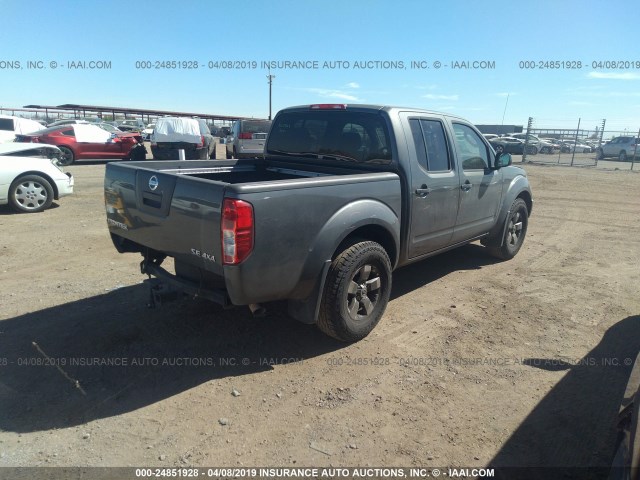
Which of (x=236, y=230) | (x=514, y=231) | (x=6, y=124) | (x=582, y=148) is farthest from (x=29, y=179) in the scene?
(x=582, y=148)

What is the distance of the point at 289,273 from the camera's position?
320 centimetres

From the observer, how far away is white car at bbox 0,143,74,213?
7980mm

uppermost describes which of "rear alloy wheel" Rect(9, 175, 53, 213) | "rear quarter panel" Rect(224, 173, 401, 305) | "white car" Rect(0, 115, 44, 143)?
"white car" Rect(0, 115, 44, 143)

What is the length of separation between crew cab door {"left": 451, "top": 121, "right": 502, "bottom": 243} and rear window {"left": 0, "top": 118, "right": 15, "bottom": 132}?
17857 mm

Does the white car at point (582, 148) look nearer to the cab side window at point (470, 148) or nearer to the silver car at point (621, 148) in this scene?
the silver car at point (621, 148)

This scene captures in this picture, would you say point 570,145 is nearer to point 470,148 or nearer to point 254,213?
point 470,148

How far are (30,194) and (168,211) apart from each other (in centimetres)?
660

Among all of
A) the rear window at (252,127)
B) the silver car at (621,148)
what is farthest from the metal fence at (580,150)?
the rear window at (252,127)

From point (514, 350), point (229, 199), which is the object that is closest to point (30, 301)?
point (229, 199)

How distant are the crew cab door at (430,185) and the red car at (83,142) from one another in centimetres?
1424

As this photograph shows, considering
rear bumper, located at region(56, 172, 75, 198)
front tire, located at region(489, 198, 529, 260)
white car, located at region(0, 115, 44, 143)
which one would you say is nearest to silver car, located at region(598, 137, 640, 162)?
front tire, located at region(489, 198, 529, 260)

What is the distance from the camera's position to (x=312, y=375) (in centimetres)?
345

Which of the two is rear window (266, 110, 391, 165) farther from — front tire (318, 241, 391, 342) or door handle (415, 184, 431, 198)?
front tire (318, 241, 391, 342)

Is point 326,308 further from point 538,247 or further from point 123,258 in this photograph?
point 538,247
